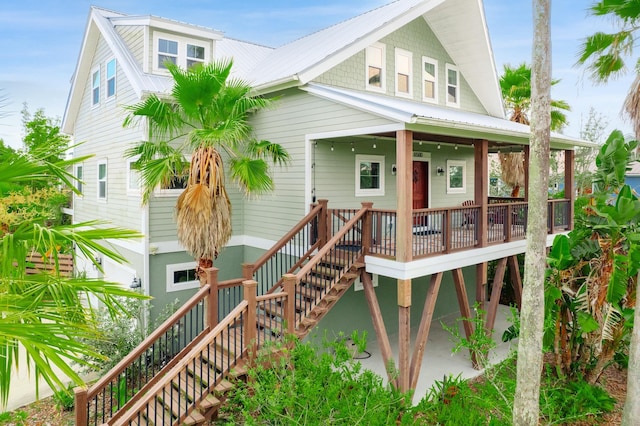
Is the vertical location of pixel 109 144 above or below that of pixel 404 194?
above

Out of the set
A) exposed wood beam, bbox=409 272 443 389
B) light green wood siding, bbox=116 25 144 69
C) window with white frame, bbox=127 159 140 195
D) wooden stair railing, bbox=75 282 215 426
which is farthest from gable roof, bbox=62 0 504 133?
exposed wood beam, bbox=409 272 443 389

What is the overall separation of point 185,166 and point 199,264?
198cm

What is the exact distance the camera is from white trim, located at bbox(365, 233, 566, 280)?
8227 millimetres

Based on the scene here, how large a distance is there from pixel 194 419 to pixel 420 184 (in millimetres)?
9636

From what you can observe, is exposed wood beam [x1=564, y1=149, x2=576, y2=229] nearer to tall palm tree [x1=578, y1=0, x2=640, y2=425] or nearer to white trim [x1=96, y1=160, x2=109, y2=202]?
tall palm tree [x1=578, y1=0, x2=640, y2=425]

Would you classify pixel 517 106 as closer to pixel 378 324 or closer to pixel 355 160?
pixel 355 160

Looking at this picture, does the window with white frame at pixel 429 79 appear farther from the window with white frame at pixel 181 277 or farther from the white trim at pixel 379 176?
the window with white frame at pixel 181 277

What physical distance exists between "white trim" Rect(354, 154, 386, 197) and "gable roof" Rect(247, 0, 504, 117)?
97.4 inches

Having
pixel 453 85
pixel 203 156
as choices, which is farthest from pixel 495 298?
pixel 203 156

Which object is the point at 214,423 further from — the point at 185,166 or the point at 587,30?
the point at 587,30

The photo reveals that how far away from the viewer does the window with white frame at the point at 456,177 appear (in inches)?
575

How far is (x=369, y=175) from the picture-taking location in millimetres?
11969

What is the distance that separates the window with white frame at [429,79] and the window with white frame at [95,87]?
10080 millimetres

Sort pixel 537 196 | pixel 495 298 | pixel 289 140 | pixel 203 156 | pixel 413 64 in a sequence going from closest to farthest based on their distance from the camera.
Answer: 1. pixel 537 196
2. pixel 203 156
3. pixel 495 298
4. pixel 289 140
5. pixel 413 64
